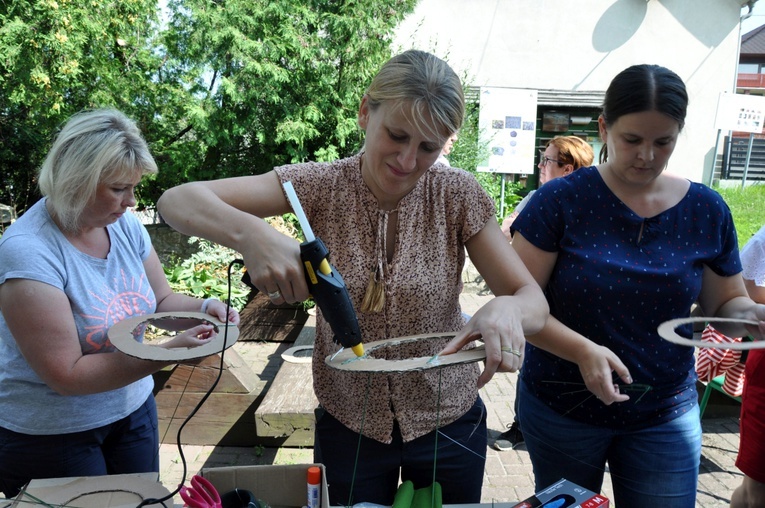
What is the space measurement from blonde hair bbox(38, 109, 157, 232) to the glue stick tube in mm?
1045

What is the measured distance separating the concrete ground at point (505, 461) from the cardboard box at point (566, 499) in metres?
1.70

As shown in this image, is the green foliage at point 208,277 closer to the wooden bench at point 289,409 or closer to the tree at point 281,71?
the wooden bench at point 289,409

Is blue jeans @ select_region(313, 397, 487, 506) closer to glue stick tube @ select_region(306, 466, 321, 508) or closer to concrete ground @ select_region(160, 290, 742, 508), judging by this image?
glue stick tube @ select_region(306, 466, 321, 508)

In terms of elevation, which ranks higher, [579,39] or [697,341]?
[579,39]

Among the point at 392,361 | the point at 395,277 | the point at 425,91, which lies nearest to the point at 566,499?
the point at 392,361

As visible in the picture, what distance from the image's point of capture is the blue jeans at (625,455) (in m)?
1.67

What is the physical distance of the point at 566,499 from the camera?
4.59 ft

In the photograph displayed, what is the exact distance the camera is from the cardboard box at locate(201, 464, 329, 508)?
1.40 meters

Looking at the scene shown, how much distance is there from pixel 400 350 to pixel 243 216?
0.56 metres

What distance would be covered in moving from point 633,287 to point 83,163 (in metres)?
1.67

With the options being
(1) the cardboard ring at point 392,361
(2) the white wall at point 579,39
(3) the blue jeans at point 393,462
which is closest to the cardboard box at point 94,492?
(3) the blue jeans at point 393,462

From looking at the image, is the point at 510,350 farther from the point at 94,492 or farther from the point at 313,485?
the point at 94,492

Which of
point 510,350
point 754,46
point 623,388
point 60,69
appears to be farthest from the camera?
point 754,46

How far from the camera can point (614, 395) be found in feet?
4.90
